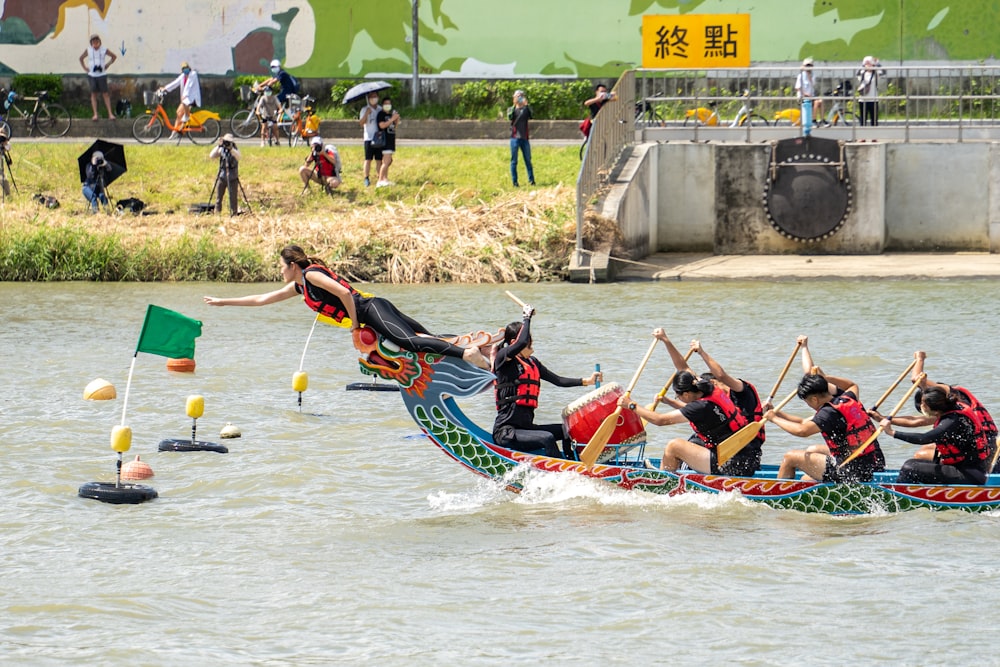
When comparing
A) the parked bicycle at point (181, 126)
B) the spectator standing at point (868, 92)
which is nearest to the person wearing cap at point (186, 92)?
the parked bicycle at point (181, 126)

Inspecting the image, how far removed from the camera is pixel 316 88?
35344 mm

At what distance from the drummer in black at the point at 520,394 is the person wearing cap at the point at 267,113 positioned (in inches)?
823

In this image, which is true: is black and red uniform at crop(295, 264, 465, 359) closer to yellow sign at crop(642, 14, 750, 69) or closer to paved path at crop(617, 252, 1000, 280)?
paved path at crop(617, 252, 1000, 280)

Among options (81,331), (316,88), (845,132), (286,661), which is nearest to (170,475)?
(286,661)

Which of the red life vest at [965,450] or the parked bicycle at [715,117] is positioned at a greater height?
the parked bicycle at [715,117]

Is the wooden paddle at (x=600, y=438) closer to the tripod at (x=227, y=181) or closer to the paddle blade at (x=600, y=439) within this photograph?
the paddle blade at (x=600, y=439)

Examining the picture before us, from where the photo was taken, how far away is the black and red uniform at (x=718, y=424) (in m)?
11.2

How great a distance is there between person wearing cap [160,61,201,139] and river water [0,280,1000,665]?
1587cm

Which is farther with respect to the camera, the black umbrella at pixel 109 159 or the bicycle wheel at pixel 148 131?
the bicycle wheel at pixel 148 131

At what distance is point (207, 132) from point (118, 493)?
22.0m

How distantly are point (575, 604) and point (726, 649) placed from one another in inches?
45.5

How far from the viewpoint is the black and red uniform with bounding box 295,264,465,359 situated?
12305mm

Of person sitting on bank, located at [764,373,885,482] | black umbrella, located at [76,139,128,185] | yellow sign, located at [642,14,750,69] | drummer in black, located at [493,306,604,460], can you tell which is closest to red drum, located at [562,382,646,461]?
drummer in black, located at [493,306,604,460]

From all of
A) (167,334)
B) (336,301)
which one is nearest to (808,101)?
(336,301)
